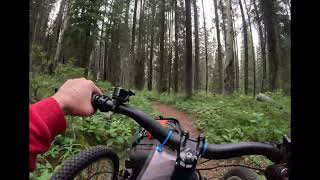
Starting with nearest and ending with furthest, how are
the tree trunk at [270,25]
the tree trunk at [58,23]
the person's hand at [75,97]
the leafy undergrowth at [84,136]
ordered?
1. the person's hand at [75,97]
2. the leafy undergrowth at [84,136]
3. the tree trunk at [270,25]
4. the tree trunk at [58,23]

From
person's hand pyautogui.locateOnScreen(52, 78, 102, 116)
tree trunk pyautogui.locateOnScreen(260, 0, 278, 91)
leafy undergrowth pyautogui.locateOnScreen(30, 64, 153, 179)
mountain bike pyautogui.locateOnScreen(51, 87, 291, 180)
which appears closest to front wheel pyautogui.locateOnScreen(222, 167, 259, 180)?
mountain bike pyautogui.locateOnScreen(51, 87, 291, 180)

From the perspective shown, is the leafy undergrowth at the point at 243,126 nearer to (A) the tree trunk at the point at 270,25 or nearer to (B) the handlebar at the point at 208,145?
(A) the tree trunk at the point at 270,25

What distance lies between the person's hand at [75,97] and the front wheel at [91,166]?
2.71 ft

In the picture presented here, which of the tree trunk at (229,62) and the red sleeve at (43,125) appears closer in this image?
the red sleeve at (43,125)

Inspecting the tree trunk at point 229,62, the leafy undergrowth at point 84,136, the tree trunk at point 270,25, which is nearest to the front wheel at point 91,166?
the leafy undergrowth at point 84,136

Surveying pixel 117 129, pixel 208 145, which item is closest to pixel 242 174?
pixel 208 145

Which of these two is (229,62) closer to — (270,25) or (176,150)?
(270,25)

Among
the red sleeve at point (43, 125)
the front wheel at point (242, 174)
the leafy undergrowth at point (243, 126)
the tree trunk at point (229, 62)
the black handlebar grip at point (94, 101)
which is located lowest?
the leafy undergrowth at point (243, 126)

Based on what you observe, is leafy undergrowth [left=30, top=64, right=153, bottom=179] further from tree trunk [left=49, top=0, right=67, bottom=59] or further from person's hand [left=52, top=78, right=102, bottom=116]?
tree trunk [left=49, top=0, right=67, bottom=59]

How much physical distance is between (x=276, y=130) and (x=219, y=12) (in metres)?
32.8

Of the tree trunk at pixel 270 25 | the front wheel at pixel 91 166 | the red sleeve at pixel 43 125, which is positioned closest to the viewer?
the red sleeve at pixel 43 125

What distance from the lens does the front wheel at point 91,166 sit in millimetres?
2002

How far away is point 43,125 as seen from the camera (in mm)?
993

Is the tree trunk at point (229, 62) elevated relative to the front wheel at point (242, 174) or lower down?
elevated
